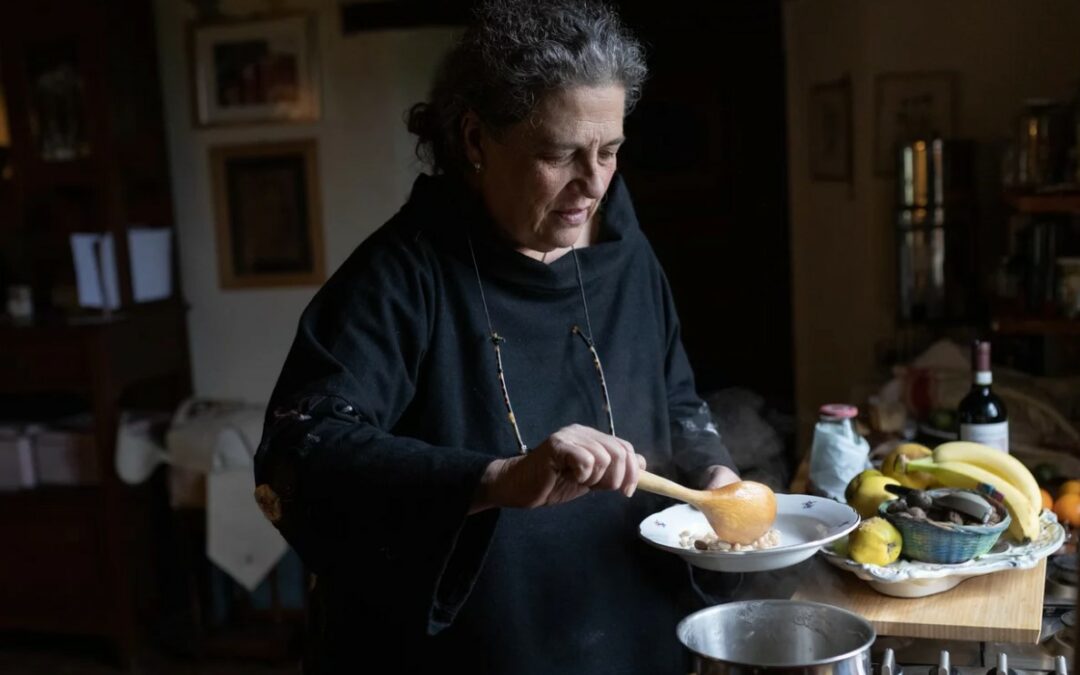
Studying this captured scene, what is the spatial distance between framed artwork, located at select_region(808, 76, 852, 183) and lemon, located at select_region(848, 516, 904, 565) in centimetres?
243

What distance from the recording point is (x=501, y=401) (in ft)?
4.61

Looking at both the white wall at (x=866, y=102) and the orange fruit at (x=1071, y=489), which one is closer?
the orange fruit at (x=1071, y=489)

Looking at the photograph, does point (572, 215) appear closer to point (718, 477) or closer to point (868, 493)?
Result: point (718, 477)


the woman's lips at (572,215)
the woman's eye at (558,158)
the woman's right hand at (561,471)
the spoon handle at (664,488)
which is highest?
the woman's eye at (558,158)

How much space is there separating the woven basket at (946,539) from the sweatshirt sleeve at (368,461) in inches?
23.0

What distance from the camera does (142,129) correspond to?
12.4 feet

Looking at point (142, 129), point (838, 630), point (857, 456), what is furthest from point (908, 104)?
point (838, 630)

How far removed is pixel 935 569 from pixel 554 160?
72 cm

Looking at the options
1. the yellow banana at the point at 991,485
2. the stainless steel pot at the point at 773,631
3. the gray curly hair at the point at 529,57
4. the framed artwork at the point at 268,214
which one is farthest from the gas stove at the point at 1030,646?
the framed artwork at the point at 268,214

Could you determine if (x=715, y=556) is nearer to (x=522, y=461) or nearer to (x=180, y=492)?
(x=522, y=461)

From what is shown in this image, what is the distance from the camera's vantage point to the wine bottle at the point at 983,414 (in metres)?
1.92

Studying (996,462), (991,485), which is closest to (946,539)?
(991,485)

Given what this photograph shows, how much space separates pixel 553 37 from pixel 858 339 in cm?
273

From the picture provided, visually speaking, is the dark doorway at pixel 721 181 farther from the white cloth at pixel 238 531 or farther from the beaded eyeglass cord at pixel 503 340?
the beaded eyeglass cord at pixel 503 340
